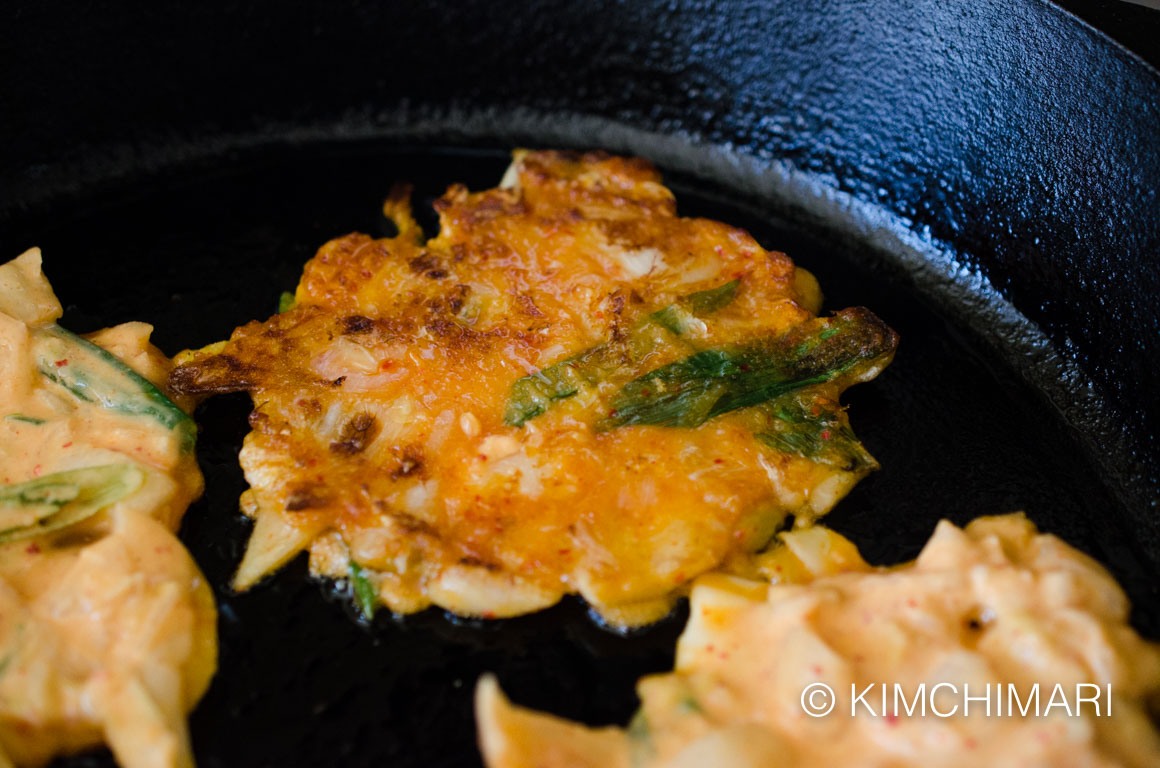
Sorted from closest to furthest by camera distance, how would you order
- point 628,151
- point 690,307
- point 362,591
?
point 362,591, point 690,307, point 628,151

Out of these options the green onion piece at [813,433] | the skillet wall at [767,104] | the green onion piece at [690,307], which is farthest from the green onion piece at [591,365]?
the skillet wall at [767,104]

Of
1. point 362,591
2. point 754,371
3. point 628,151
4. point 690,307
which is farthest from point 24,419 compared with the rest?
point 628,151

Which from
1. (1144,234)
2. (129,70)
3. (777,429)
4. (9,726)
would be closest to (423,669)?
(9,726)

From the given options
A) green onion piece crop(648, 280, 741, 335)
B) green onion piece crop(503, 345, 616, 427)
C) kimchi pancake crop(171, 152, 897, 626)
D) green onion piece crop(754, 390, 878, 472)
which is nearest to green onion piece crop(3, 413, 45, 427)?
kimchi pancake crop(171, 152, 897, 626)

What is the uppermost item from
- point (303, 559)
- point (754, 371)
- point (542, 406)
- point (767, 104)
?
point (767, 104)

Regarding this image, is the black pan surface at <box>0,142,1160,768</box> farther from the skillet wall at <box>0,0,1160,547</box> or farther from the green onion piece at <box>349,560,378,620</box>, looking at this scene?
the skillet wall at <box>0,0,1160,547</box>

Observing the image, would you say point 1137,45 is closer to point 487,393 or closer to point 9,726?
point 487,393

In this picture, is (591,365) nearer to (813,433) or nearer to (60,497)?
(813,433)
